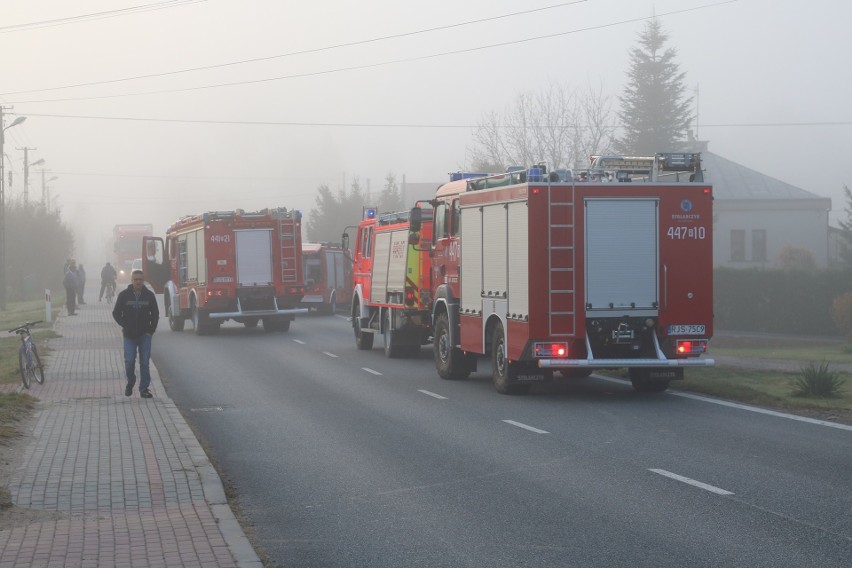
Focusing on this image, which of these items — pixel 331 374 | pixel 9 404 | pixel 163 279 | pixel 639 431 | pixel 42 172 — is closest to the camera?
pixel 639 431

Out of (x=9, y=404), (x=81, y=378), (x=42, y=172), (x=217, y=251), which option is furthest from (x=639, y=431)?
(x=42, y=172)

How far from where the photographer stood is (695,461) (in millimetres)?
11031

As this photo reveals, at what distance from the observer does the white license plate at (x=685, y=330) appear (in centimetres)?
1658

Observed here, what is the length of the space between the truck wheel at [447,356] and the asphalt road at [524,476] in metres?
0.63

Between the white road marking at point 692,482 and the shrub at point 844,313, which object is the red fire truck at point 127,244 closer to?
the shrub at point 844,313

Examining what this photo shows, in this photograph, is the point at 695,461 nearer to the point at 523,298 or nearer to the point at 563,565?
the point at 563,565

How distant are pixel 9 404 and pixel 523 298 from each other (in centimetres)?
694

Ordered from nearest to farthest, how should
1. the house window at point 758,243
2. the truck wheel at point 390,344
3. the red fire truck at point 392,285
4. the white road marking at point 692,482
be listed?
the white road marking at point 692,482
the red fire truck at point 392,285
the truck wheel at point 390,344
the house window at point 758,243

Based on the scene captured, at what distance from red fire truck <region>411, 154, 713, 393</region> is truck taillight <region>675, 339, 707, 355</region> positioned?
0.05 feet

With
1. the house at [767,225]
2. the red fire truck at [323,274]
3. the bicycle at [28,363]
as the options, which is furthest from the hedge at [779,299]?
the bicycle at [28,363]

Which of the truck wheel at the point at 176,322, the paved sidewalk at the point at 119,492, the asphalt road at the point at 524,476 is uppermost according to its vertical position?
the truck wheel at the point at 176,322

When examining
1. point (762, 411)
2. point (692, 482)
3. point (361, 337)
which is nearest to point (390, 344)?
point (361, 337)

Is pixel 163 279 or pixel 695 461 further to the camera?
pixel 163 279

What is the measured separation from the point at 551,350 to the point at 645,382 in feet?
6.84
